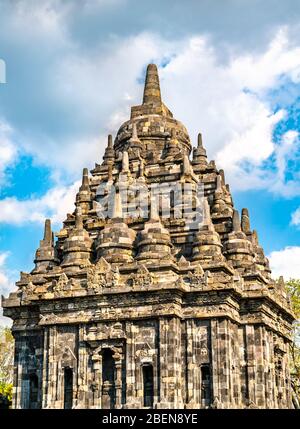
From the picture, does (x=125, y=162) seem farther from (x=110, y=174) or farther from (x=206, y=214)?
(x=206, y=214)

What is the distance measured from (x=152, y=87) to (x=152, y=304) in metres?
17.6

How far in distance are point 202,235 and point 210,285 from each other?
3.40m

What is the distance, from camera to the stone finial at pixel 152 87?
4800cm

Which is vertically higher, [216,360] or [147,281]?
[147,281]

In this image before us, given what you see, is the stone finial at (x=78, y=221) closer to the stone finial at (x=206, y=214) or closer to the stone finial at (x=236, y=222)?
the stone finial at (x=206, y=214)

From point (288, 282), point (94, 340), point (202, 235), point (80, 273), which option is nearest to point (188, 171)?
point (202, 235)

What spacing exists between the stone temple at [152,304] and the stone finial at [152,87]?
533cm

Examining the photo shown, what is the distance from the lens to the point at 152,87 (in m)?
48.4

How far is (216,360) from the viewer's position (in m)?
34.5

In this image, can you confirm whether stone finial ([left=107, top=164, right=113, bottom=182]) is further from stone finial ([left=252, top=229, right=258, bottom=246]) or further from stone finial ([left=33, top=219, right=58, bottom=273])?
stone finial ([left=252, top=229, right=258, bottom=246])

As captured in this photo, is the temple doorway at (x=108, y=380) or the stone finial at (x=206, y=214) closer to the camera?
the temple doorway at (x=108, y=380)

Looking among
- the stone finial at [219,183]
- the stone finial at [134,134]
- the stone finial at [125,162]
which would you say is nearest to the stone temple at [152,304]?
the stone finial at [219,183]
